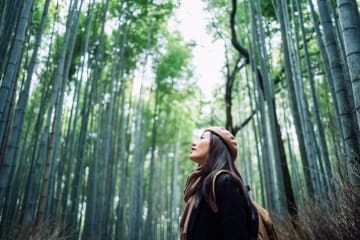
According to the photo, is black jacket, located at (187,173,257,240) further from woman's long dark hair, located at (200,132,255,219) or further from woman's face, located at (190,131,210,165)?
woman's face, located at (190,131,210,165)

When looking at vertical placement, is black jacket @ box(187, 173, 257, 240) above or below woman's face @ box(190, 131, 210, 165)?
below

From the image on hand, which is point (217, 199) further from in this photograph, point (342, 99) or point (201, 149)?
point (342, 99)

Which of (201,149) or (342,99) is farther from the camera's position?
(342,99)

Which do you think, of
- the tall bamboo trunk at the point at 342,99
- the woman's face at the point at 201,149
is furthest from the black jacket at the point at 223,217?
the tall bamboo trunk at the point at 342,99

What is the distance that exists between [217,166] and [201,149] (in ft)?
0.35

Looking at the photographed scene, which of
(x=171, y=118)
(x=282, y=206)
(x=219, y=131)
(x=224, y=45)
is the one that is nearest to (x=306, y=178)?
(x=282, y=206)

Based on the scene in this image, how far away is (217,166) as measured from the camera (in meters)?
1.18

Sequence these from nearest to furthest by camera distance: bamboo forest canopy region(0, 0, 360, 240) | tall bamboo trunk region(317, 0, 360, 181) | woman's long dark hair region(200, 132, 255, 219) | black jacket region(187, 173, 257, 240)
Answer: black jacket region(187, 173, 257, 240) → woman's long dark hair region(200, 132, 255, 219) → tall bamboo trunk region(317, 0, 360, 181) → bamboo forest canopy region(0, 0, 360, 240)

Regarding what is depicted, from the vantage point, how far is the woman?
1.01 metres

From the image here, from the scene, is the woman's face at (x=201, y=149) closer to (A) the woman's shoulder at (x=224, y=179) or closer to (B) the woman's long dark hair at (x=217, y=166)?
(B) the woman's long dark hair at (x=217, y=166)

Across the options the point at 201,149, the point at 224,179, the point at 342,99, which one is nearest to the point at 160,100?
the point at 342,99

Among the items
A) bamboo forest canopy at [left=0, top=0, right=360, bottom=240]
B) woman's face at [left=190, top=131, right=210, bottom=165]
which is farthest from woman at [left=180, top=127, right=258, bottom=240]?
bamboo forest canopy at [left=0, top=0, right=360, bottom=240]

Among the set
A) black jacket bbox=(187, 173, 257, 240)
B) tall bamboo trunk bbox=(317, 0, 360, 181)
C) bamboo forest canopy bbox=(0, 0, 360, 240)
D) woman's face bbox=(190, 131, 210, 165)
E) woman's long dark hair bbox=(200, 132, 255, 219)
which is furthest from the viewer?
bamboo forest canopy bbox=(0, 0, 360, 240)

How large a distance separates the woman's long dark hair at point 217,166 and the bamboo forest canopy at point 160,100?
661 mm
